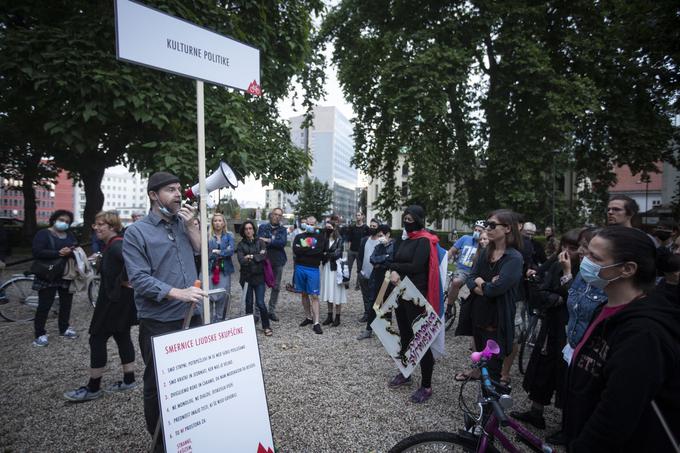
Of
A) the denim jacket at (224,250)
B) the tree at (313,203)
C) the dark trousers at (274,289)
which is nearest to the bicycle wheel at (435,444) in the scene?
the denim jacket at (224,250)

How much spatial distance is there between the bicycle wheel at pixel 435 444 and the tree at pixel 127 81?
6.58 meters

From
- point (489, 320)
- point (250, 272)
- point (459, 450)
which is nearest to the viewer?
point (459, 450)

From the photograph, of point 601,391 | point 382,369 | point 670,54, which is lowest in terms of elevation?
point 382,369

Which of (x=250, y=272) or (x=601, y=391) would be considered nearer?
(x=601, y=391)

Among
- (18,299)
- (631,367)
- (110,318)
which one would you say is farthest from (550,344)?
(18,299)

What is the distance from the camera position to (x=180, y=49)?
252cm

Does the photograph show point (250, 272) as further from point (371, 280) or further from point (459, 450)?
point (459, 450)

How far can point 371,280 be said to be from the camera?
749cm

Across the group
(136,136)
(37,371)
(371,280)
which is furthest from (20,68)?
(371,280)

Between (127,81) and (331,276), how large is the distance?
522 cm

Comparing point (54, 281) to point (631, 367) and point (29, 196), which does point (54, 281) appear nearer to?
point (631, 367)

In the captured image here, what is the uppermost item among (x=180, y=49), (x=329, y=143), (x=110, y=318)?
(x=329, y=143)

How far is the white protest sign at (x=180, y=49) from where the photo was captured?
2.29 meters

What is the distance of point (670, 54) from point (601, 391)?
1090 cm
